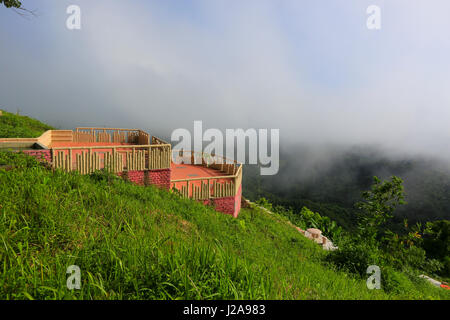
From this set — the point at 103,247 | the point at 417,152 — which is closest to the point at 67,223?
the point at 103,247

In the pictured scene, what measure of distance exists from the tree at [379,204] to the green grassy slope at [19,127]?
1591 centimetres

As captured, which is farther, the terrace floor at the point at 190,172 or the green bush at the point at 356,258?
the terrace floor at the point at 190,172

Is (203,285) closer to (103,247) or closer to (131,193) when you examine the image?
(103,247)

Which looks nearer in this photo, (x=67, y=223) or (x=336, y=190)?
(x=67, y=223)

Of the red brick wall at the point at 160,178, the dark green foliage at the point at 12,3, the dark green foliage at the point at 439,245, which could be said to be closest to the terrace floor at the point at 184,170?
A: the red brick wall at the point at 160,178

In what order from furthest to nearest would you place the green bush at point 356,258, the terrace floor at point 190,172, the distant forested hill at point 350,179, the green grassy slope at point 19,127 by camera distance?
the distant forested hill at point 350,179, the terrace floor at point 190,172, the green grassy slope at point 19,127, the green bush at point 356,258

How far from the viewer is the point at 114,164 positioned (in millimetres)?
9312

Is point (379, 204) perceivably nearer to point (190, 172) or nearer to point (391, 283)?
point (391, 283)

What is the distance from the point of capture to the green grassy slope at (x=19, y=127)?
1226cm

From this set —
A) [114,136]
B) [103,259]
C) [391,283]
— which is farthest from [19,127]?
[391,283]

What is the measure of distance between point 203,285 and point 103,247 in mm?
1650

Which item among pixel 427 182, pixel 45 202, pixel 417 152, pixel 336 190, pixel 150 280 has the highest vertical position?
pixel 45 202

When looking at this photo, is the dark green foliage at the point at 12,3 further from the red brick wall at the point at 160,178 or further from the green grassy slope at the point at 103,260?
the green grassy slope at the point at 103,260
